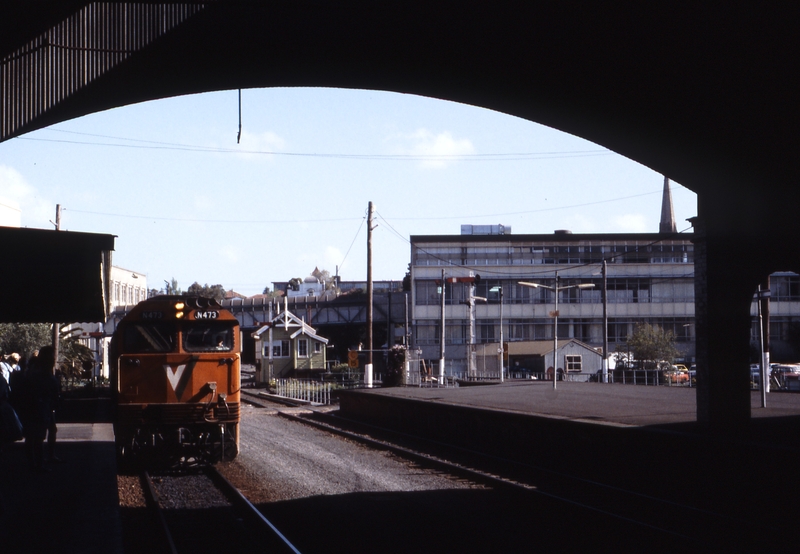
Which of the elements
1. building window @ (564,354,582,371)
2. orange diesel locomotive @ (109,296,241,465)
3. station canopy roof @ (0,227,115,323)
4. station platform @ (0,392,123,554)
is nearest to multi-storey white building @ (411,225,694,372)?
building window @ (564,354,582,371)

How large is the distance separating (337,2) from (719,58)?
5.36 metres

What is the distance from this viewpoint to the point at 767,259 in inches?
577

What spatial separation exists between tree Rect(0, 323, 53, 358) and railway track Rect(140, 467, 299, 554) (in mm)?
32925

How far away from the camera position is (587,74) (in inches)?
487

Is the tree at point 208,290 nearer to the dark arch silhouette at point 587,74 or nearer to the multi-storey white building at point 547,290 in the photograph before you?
the multi-storey white building at point 547,290

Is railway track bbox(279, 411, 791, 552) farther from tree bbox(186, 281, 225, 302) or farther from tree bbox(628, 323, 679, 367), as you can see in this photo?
tree bbox(186, 281, 225, 302)

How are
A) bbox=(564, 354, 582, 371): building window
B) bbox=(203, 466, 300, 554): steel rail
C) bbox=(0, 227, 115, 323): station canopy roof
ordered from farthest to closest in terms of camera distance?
bbox=(564, 354, 582, 371): building window, bbox=(0, 227, 115, 323): station canopy roof, bbox=(203, 466, 300, 554): steel rail

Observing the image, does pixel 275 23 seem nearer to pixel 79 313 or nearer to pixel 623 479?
pixel 79 313

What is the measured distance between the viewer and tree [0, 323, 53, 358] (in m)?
43.9

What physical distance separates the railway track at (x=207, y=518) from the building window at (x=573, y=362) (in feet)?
166

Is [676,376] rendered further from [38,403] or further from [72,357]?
[38,403]

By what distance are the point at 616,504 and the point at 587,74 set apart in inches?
260

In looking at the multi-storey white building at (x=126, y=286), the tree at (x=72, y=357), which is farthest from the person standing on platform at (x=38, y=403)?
the multi-storey white building at (x=126, y=286)

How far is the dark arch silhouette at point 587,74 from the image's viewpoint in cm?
1062
